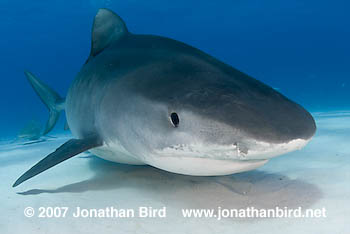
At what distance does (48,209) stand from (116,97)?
1.14 m

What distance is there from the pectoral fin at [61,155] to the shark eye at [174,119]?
4.11 feet

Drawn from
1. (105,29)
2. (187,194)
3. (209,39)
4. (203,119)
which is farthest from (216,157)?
(209,39)

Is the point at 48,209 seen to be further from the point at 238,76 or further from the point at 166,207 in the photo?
the point at 238,76

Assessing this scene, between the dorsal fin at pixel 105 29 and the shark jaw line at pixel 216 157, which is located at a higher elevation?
the dorsal fin at pixel 105 29

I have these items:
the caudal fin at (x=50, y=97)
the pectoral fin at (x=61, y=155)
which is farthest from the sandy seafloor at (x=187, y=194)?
the caudal fin at (x=50, y=97)

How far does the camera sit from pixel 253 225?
2.12m

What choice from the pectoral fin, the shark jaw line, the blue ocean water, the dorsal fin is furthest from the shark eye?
the blue ocean water

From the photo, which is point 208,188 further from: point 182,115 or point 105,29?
point 105,29

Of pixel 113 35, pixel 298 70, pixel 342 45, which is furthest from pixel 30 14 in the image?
pixel 342 45

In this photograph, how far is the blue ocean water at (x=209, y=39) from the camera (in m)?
52.7

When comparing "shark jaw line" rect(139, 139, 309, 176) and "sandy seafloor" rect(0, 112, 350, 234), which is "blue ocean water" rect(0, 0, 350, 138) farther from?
"shark jaw line" rect(139, 139, 309, 176)

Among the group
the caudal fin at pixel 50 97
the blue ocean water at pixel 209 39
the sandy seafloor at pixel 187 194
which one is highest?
the blue ocean water at pixel 209 39

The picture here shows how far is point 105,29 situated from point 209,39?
101 m

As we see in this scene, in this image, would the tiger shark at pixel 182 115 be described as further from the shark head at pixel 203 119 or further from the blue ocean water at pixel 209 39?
the blue ocean water at pixel 209 39
